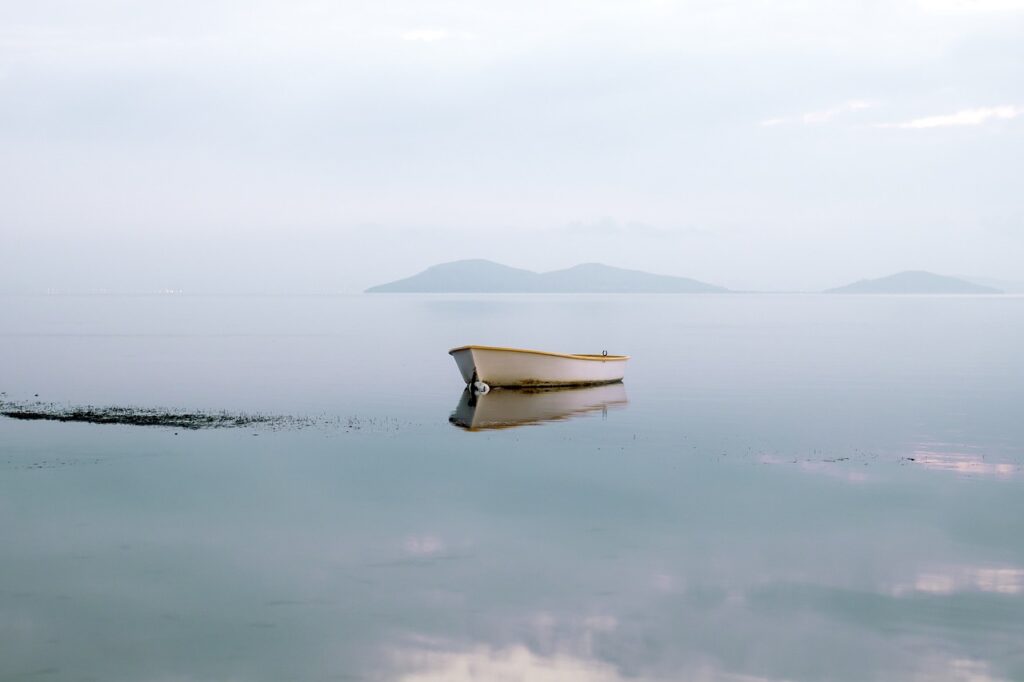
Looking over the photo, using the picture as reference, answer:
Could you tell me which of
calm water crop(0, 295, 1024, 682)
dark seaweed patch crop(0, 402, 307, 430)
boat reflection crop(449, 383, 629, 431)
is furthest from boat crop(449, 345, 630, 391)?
dark seaweed patch crop(0, 402, 307, 430)

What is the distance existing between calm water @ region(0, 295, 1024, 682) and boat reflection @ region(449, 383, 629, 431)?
0.54 m

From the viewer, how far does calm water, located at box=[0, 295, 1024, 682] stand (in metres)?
14.0

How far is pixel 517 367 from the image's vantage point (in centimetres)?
4775

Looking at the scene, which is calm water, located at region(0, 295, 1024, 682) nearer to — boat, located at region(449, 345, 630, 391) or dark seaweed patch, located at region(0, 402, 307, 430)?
dark seaweed patch, located at region(0, 402, 307, 430)

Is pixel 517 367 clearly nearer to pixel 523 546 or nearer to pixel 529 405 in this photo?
pixel 529 405

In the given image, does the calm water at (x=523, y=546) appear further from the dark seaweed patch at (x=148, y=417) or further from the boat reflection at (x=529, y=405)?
the dark seaweed patch at (x=148, y=417)

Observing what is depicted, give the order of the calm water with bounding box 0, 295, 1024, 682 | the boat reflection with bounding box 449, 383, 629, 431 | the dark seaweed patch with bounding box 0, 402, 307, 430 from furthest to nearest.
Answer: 1. the boat reflection with bounding box 449, 383, 629, 431
2. the dark seaweed patch with bounding box 0, 402, 307, 430
3. the calm water with bounding box 0, 295, 1024, 682

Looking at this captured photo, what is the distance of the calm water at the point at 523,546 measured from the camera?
14.0m

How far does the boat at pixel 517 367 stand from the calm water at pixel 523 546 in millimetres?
4382

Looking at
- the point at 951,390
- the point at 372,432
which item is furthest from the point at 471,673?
the point at 951,390

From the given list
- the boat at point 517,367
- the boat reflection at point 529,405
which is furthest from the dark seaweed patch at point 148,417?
the boat at point 517,367

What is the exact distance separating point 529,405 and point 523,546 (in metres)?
24.0

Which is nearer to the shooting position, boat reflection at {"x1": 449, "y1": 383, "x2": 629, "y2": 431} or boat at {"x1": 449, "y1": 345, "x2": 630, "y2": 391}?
boat reflection at {"x1": 449, "y1": 383, "x2": 629, "y2": 431}

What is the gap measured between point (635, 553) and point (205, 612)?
8.21 m
